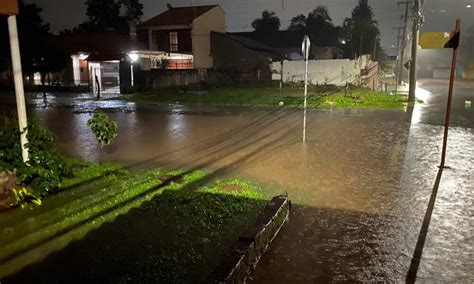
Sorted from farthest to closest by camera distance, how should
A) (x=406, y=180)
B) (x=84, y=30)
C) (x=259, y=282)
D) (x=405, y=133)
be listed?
(x=84, y=30), (x=405, y=133), (x=406, y=180), (x=259, y=282)

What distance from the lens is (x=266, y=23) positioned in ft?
213

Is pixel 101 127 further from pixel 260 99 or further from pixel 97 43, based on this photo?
pixel 97 43

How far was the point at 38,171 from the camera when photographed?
637cm

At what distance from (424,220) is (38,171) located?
5.99 metres

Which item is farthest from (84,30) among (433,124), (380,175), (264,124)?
(380,175)

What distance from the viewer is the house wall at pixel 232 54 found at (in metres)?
39.3

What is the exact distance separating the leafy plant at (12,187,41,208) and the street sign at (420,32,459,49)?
7931 millimetres

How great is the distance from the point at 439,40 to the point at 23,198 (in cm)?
847

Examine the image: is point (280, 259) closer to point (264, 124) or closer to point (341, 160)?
point (341, 160)

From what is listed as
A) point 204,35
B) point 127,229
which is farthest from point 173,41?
point 127,229

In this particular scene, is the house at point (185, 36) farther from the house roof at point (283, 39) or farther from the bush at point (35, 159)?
the bush at point (35, 159)

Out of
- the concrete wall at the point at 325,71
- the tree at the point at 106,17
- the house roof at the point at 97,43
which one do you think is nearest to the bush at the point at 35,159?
the concrete wall at the point at 325,71

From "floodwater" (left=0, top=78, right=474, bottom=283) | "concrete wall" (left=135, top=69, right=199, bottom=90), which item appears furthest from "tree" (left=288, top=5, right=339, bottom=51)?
"floodwater" (left=0, top=78, right=474, bottom=283)

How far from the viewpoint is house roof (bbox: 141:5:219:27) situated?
127 feet
